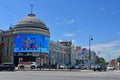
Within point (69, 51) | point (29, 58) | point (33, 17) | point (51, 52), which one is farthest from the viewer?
point (69, 51)

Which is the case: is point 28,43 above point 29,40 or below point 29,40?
below

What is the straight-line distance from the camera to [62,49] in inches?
5748

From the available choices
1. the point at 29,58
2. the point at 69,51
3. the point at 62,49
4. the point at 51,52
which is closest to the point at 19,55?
the point at 29,58

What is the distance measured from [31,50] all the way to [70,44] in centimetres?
6243

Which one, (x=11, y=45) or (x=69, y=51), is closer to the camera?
(x=11, y=45)

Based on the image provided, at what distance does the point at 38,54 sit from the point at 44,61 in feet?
23.0

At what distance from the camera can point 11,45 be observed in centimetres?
10888

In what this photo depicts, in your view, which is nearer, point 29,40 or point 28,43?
point 28,43

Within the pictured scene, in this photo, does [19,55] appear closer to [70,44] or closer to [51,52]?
[51,52]

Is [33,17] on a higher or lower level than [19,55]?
higher

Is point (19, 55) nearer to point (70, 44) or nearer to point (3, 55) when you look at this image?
point (3, 55)

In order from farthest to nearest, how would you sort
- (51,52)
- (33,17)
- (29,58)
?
(51,52) < (33,17) < (29,58)

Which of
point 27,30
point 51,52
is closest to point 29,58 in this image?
point 27,30

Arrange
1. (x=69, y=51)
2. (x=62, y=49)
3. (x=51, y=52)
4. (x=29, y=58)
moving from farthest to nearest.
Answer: (x=69, y=51) → (x=62, y=49) → (x=51, y=52) → (x=29, y=58)
